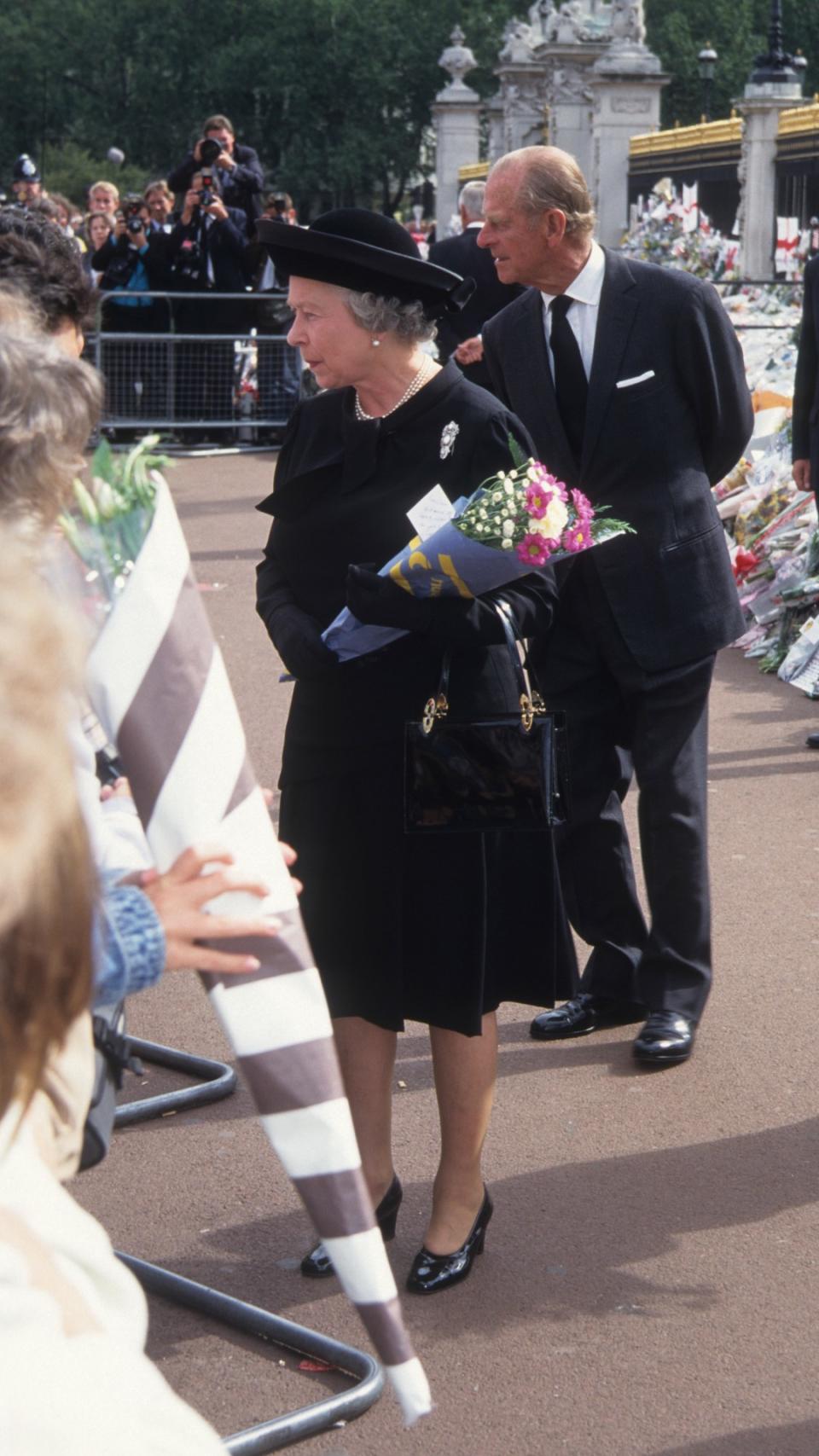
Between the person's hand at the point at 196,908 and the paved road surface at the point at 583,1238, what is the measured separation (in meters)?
1.47

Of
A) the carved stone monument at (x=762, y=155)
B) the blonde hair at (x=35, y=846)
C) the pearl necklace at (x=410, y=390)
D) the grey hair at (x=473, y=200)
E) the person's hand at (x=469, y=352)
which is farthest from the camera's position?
the carved stone monument at (x=762, y=155)

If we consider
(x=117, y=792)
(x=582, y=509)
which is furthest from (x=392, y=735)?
(x=117, y=792)

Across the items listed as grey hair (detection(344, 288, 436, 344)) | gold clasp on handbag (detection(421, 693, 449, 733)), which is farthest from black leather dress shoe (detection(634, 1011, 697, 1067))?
grey hair (detection(344, 288, 436, 344))

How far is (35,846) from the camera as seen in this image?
1499 mm

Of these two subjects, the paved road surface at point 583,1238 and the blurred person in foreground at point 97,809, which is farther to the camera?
the paved road surface at point 583,1238

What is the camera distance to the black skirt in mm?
3748

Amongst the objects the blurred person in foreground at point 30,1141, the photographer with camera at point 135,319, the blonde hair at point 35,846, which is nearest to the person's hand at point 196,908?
the blurred person in foreground at point 30,1141

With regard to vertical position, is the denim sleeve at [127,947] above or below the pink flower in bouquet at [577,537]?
above

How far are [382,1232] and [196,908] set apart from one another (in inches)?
81.3

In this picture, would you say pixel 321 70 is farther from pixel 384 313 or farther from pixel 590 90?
→ pixel 384 313

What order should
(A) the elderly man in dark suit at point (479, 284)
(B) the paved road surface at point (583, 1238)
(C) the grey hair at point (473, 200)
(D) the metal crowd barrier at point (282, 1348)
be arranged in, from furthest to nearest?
(C) the grey hair at point (473, 200) → (A) the elderly man in dark suit at point (479, 284) → (B) the paved road surface at point (583, 1238) → (D) the metal crowd barrier at point (282, 1348)

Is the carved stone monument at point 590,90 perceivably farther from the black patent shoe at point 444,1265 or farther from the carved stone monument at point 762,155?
the black patent shoe at point 444,1265

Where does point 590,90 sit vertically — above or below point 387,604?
below

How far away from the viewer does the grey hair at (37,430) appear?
2.38 meters
